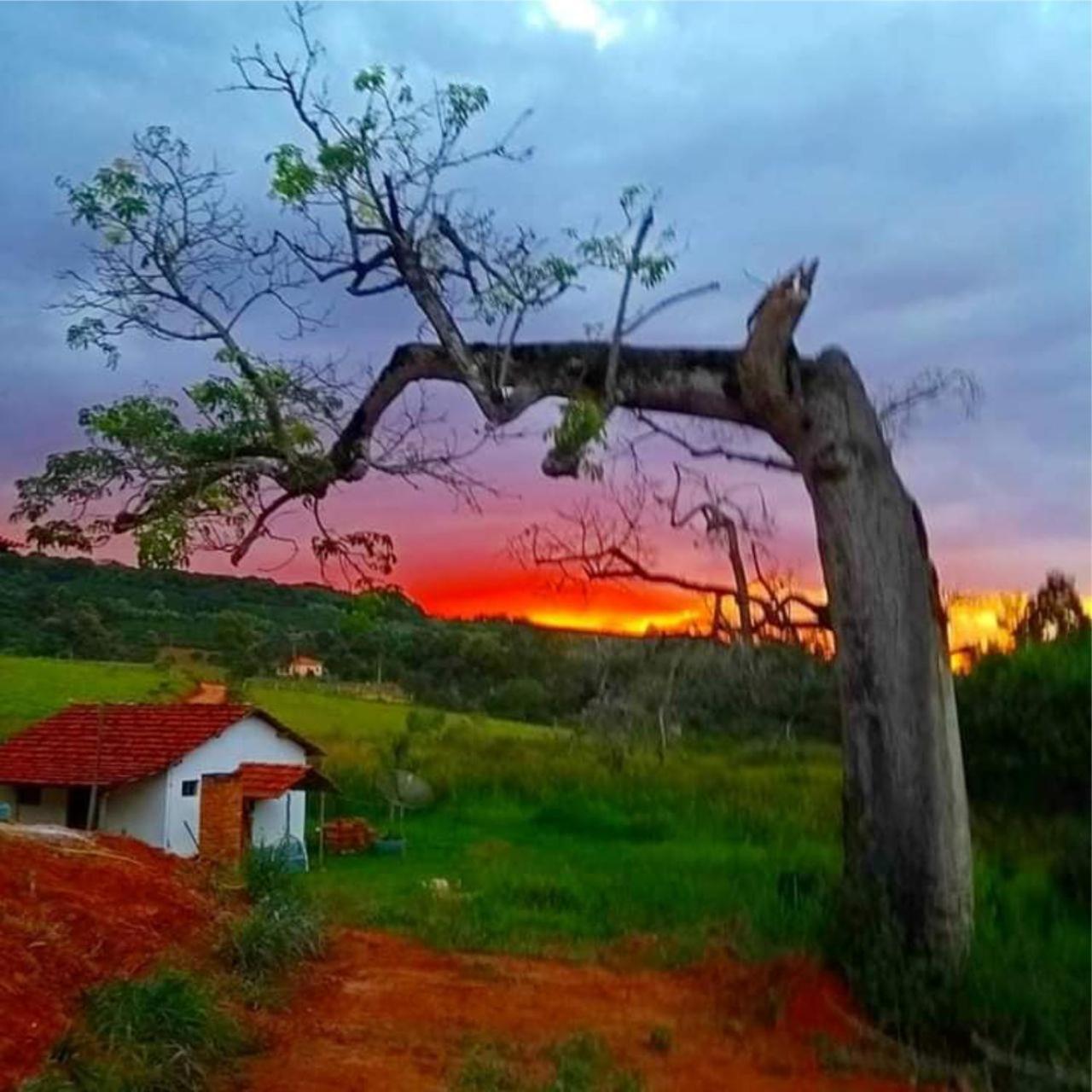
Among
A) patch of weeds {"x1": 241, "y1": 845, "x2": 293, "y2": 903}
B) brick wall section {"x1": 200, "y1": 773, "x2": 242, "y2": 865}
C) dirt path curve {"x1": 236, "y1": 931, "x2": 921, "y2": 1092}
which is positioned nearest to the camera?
dirt path curve {"x1": 236, "y1": 931, "x2": 921, "y2": 1092}

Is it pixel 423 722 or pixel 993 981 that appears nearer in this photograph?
pixel 993 981

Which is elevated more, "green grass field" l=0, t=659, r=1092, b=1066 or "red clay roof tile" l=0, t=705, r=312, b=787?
"red clay roof tile" l=0, t=705, r=312, b=787

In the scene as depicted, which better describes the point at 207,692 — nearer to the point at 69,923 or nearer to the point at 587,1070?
the point at 69,923

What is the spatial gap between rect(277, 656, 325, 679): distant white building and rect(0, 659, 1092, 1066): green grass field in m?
0.39

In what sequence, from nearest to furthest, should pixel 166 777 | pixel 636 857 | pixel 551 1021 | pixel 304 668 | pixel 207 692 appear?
pixel 551 1021, pixel 636 857, pixel 166 777, pixel 207 692, pixel 304 668

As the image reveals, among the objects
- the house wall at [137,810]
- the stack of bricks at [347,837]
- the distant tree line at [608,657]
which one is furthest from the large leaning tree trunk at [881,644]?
the house wall at [137,810]

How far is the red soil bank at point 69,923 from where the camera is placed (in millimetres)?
6598

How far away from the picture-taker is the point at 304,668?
32.1 metres

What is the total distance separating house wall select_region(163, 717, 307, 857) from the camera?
60.1 ft

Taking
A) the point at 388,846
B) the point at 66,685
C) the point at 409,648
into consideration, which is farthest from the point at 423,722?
the point at 388,846

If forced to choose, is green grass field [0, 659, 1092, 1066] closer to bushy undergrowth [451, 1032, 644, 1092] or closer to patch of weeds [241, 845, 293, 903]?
patch of weeds [241, 845, 293, 903]

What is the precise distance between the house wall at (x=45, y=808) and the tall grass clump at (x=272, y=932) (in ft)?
29.2

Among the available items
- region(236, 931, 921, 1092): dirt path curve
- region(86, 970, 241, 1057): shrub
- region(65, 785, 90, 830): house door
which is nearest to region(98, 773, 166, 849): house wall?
region(65, 785, 90, 830): house door

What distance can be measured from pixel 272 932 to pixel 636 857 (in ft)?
26.7
